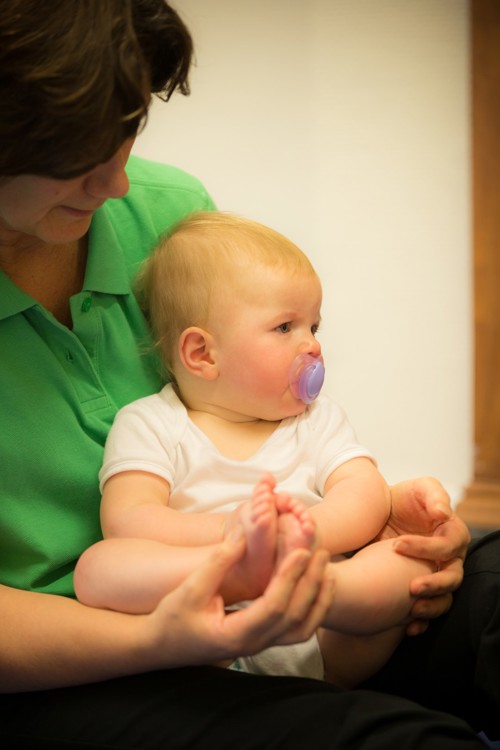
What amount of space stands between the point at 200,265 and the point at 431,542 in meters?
0.45

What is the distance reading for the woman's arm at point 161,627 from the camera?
0.83 meters

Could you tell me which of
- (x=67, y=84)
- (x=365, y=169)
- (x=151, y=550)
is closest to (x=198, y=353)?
(x=151, y=550)

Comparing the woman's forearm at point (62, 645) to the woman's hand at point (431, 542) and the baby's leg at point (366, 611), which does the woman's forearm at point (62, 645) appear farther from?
the woman's hand at point (431, 542)

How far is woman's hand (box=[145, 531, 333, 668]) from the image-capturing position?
2.69 feet

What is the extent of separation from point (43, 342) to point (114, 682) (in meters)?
0.41

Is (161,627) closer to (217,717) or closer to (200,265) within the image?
(217,717)

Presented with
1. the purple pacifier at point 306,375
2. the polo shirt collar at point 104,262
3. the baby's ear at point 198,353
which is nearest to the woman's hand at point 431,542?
the purple pacifier at point 306,375

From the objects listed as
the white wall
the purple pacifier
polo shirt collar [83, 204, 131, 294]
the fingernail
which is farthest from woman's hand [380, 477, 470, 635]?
the white wall

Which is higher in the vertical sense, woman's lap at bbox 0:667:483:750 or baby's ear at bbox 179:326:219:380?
baby's ear at bbox 179:326:219:380

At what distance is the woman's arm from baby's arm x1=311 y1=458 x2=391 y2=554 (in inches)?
6.1

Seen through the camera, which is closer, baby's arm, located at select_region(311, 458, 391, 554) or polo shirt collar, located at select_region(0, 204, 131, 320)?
baby's arm, located at select_region(311, 458, 391, 554)

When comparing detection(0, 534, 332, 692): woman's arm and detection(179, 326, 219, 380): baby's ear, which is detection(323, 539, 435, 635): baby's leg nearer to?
detection(0, 534, 332, 692): woman's arm

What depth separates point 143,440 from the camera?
110 centimetres

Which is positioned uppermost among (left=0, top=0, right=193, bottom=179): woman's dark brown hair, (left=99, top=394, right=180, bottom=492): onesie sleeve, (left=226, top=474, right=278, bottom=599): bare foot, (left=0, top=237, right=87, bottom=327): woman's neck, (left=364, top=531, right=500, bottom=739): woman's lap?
(left=0, top=0, right=193, bottom=179): woman's dark brown hair
